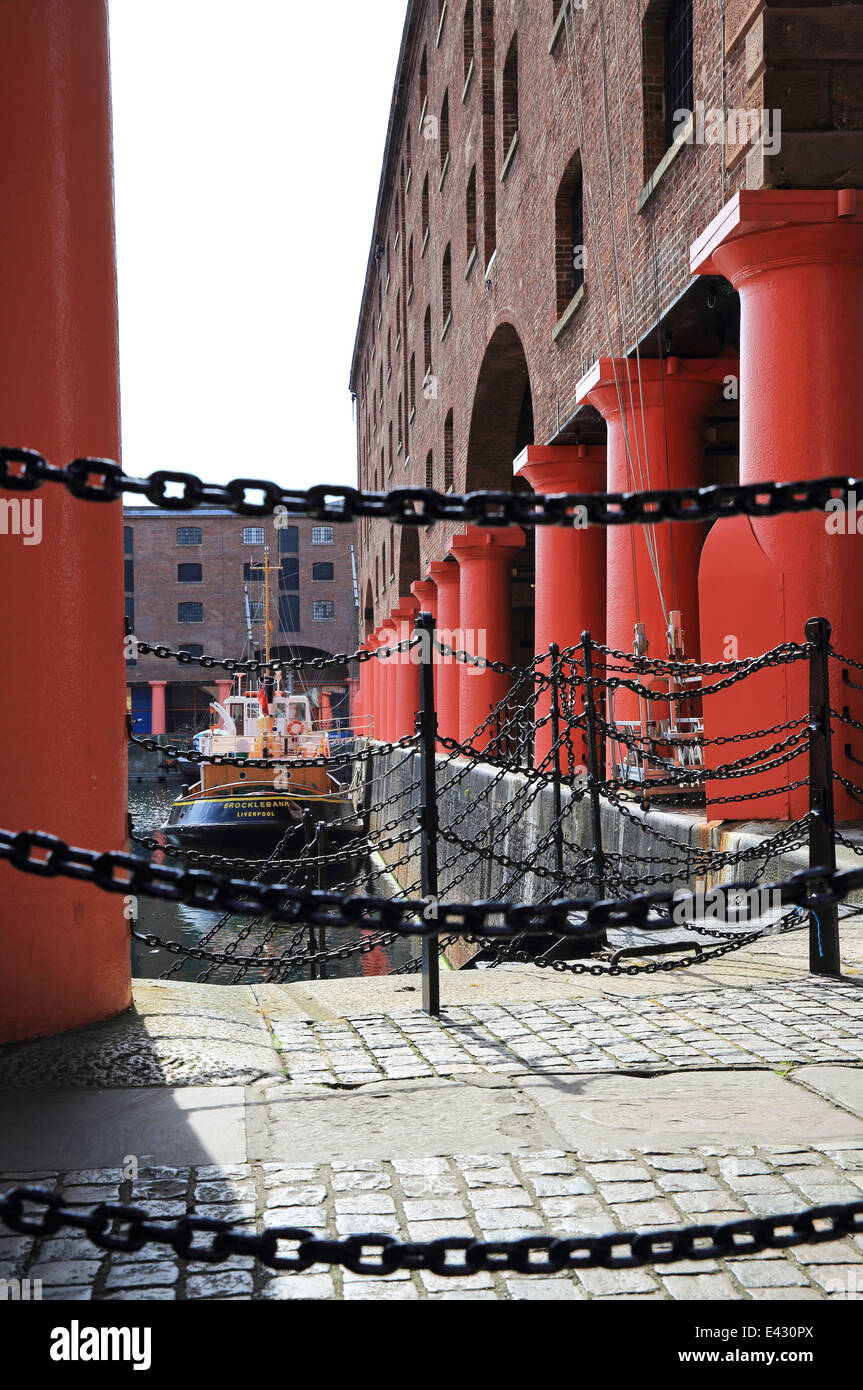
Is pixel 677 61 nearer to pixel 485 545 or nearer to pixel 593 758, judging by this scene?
pixel 593 758

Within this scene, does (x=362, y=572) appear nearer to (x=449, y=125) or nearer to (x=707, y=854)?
(x=449, y=125)

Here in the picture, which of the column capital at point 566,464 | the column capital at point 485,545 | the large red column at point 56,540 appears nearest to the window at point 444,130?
the column capital at point 485,545

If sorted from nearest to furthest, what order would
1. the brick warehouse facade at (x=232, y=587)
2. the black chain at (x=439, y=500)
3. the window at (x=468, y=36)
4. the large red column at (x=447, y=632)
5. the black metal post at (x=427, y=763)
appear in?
1. the black chain at (x=439, y=500)
2. the black metal post at (x=427, y=763)
3. the window at (x=468, y=36)
4. the large red column at (x=447, y=632)
5. the brick warehouse facade at (x=232, y=587)

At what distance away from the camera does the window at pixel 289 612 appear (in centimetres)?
5966

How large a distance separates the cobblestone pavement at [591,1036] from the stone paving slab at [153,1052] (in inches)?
5.7

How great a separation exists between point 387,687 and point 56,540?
95.6 ft

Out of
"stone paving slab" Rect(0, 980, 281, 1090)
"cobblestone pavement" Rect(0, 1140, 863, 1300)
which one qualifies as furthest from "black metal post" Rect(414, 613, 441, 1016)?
"cobblestone pavement" Rect(0, 1140, 863, 1300)

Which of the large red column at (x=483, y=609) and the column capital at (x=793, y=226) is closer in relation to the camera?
the column capital at (x=793, y=226)

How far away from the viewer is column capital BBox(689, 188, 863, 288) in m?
7.59

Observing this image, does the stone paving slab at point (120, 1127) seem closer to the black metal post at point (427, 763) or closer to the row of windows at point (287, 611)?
the black metal post at point (427, 763)

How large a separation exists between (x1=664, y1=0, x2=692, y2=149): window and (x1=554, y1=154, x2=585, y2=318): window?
2999mm

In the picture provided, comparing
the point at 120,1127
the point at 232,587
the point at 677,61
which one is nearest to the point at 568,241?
the point at 677,61

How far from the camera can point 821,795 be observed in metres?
5.17

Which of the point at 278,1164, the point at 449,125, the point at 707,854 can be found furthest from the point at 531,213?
the point at 278,1164
